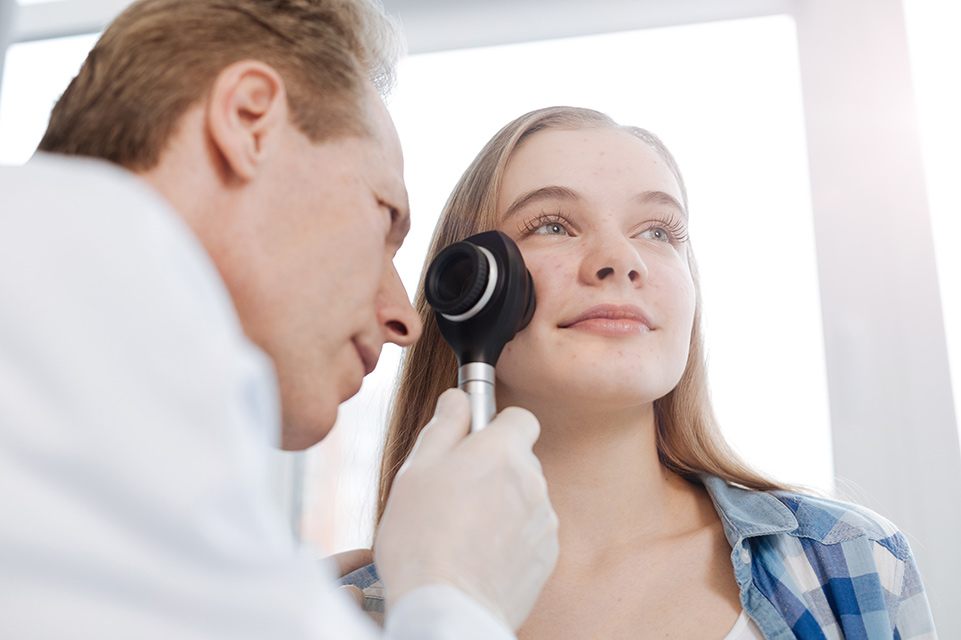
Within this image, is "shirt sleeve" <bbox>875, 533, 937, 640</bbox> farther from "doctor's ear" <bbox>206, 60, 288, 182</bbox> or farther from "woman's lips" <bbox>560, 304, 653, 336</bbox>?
"doctor's ear" <bbox>206, 60, 288, 182</bbox>

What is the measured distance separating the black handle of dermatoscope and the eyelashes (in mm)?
168

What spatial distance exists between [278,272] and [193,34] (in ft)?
1.11

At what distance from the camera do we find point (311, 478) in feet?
8.05

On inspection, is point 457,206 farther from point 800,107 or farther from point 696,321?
point 800,107

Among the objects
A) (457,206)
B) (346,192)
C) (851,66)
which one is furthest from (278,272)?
(851,66)

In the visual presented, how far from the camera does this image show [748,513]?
1264mm

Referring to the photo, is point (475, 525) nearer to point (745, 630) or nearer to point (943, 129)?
point (745, 630)

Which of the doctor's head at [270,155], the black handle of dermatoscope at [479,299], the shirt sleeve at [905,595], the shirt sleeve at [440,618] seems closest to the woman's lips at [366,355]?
the doctor's head at [270,155]

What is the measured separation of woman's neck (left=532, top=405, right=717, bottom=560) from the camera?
51.3 inches

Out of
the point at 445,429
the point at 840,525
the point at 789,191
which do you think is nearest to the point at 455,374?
the point at 445,429

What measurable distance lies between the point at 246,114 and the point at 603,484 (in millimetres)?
821

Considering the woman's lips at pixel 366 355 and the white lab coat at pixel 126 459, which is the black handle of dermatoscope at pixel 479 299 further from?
the white lab coat at pixel 126 459

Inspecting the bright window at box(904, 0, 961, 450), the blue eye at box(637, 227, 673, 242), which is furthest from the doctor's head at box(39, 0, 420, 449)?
the bright window at box(904, 0, 961, 450)

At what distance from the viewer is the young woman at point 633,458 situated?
3.76ft
